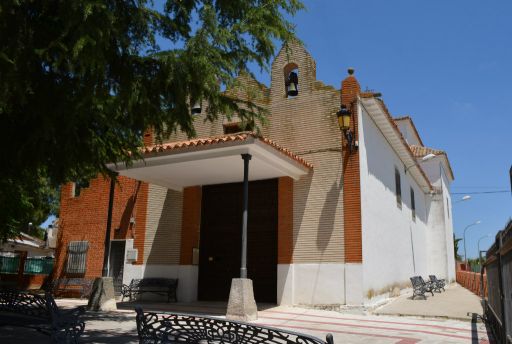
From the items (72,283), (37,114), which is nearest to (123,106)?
(37,114)

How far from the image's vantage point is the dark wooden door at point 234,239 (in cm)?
1292

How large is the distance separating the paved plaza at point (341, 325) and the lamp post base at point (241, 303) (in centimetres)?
31

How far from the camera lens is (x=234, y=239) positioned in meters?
13.6

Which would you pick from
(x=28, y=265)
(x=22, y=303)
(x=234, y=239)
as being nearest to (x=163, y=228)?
(x=234, y=239)

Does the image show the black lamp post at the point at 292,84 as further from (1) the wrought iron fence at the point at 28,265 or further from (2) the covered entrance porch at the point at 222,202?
(1) the wrought iron fence at the point at 28,265

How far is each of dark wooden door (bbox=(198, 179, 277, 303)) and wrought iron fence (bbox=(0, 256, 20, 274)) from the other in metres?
11.4

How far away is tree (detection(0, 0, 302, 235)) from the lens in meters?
4.88

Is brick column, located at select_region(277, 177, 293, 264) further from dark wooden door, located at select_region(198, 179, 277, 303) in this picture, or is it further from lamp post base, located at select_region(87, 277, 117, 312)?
lamp post base, located at select_region(87, 277, 117, 312)

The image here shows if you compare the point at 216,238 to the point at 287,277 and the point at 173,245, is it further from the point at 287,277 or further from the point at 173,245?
the point at 287,277

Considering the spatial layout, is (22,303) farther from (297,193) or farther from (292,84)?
(292,84)

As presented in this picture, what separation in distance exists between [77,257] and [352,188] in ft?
Answer: 37.2

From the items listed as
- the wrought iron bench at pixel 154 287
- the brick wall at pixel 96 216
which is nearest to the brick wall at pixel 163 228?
the brick wall at pixel 96 216

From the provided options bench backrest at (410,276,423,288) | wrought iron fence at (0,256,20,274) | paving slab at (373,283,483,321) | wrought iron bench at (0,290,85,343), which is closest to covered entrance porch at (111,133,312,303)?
paving slab at (373,283,483,321)

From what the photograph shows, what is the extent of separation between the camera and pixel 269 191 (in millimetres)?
13242
